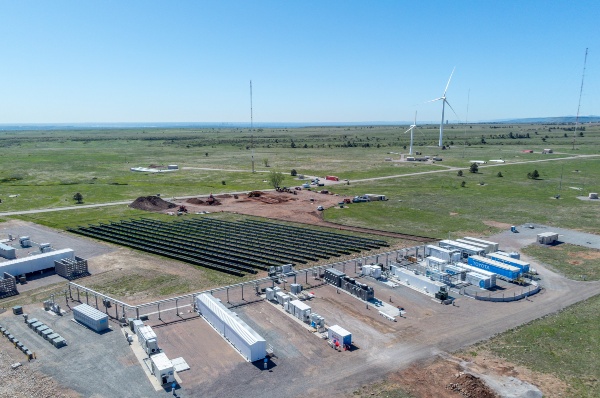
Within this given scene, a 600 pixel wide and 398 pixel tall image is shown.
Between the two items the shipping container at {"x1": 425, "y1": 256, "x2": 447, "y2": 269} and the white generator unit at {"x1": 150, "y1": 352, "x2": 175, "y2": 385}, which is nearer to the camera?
the white generator unit at {"x1": 150, "y1": 352, "x2": 175, "y2": 385}

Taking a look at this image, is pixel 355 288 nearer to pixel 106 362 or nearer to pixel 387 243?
pixel 387 243

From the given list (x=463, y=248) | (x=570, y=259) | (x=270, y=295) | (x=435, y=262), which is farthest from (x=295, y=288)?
(x=570, y=259)

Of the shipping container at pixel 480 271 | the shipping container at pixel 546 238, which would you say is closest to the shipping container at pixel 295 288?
the shipping container at pixel 480 271

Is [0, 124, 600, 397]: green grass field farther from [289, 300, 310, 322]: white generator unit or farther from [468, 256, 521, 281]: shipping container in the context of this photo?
[289, 300, 310, 322]: white generator unit

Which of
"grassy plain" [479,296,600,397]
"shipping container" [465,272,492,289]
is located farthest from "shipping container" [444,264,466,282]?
"grassy plain" [479,296,600,397]

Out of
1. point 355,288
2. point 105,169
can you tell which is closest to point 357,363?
point 355,288

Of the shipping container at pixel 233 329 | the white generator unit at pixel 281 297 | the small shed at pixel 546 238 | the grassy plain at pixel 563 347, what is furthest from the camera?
the small shed at pixel 546 238

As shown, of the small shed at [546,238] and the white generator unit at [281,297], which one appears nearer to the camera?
the white generator unit at [281,297]

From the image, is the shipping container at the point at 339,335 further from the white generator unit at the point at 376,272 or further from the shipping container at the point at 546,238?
the shipping container at the point at 546,238

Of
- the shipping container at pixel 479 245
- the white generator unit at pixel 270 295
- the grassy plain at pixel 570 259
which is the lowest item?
the grassy plain at pixel 570 259
